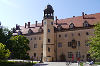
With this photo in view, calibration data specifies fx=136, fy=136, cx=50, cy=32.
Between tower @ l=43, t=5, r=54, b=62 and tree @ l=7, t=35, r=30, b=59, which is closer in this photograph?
tree @ l=7, t=35, r=30, b=59

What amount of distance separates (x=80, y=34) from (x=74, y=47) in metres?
4.72

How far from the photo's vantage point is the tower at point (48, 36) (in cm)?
4595

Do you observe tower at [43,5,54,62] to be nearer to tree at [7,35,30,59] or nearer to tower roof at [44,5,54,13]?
tower roof at [44,5,54,13]

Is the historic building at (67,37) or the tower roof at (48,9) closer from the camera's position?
the historic building at (67,37)

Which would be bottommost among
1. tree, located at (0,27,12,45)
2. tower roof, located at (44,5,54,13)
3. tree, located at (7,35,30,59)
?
tree, located at (7,35,30,59)

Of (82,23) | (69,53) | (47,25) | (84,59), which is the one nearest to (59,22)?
(47,25)

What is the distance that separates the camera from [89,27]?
43.1m

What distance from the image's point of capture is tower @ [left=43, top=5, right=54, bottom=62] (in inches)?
1809

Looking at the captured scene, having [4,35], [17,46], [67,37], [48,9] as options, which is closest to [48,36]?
[67,37]

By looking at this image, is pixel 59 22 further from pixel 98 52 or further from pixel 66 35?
pixel 98 52

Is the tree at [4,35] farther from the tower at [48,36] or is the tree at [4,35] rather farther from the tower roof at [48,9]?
the tower roof at [48,9]

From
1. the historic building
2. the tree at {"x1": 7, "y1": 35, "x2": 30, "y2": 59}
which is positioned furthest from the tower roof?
the tree at {"x1": 7, "y1": 35, "x2": 30, "y2": 59}

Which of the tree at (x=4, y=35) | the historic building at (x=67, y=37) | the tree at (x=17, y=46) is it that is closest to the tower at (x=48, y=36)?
the historic building at (x=67, y=37)

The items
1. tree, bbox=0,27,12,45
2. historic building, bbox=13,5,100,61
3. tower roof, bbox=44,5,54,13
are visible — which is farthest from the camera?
tower roof, bbox=44,5,54,13
